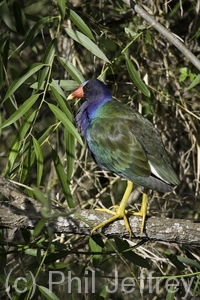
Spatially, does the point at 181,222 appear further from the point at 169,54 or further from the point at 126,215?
the point at 169,54

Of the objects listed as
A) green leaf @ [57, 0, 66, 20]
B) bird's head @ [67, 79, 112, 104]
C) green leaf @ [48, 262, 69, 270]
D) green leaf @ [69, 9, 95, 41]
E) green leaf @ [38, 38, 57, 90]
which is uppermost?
green leaf @ [57, 0, 66, 20]

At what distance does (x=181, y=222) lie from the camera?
2879 mm

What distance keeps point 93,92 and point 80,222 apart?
104cm

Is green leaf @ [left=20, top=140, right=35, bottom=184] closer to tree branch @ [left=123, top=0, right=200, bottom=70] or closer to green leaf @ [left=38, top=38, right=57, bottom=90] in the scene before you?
green leaf @ [left=38, top=38, right=57, bottom=90]

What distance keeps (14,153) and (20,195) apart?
26cm

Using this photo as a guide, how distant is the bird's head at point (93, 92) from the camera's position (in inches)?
141

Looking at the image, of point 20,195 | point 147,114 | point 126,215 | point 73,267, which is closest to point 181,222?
point 126,215

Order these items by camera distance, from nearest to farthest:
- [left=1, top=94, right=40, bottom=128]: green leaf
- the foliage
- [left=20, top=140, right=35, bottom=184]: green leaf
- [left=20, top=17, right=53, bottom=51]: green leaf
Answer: [left=1, top=94, right=40, bottom=128]: green leaf < [left=20, top=140, right=35, bottom=184]: green leaf < [left=20, top=17, right=53, bottom=51]: green leaf < the foliage

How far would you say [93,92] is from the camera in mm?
→ 3588

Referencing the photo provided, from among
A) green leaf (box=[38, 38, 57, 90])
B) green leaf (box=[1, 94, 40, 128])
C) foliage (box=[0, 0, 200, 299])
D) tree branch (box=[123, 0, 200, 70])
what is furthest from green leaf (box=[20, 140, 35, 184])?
tree branch (box=[123, 0, 200, 70])

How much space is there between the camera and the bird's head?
3579 millimetres

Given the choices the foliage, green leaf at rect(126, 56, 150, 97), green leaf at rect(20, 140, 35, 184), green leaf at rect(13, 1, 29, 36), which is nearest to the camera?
green leaf at rect(20, 140, 35, 184)

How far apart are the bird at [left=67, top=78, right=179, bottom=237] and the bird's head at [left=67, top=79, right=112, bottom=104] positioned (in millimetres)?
133

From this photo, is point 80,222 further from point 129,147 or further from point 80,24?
point 80,24
